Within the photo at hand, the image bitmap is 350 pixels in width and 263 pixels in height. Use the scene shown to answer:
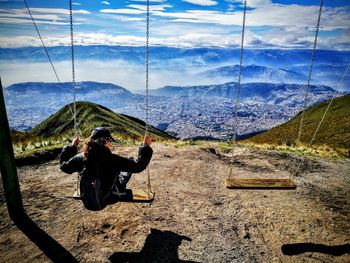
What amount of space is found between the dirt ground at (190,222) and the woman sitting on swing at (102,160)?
132cm

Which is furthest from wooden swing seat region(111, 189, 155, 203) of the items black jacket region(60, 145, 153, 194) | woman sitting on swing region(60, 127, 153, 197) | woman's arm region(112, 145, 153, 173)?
woman's arm region(112, 145, 153, 173)

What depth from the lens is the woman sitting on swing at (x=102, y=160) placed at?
5.79m

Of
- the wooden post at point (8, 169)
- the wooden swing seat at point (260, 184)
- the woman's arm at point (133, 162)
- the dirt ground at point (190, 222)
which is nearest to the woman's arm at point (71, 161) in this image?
the woman's arm at point (133, 162)

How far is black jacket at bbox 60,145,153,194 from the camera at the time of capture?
19.4ft

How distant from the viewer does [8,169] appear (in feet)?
23.0

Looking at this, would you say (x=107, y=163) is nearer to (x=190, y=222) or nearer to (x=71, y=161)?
(x=71, y=161)

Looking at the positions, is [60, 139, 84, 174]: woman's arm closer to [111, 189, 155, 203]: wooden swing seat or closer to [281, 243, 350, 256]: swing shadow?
[111, 189, 155, 203]: wooden swing seat

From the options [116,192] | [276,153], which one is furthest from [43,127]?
[116,192]

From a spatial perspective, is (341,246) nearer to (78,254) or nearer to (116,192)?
(116,192)

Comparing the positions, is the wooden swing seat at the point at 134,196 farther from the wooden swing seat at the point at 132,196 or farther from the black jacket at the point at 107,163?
the black jacket at the point at 107,163

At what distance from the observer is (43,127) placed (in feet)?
209

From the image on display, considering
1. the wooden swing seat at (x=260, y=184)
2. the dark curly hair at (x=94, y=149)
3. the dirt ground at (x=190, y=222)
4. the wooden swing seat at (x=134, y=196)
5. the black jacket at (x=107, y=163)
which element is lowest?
the dirt ground at (x=190, y=222)

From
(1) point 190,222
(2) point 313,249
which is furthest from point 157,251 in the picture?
(2) point 313,249

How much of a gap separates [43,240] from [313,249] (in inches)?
226
